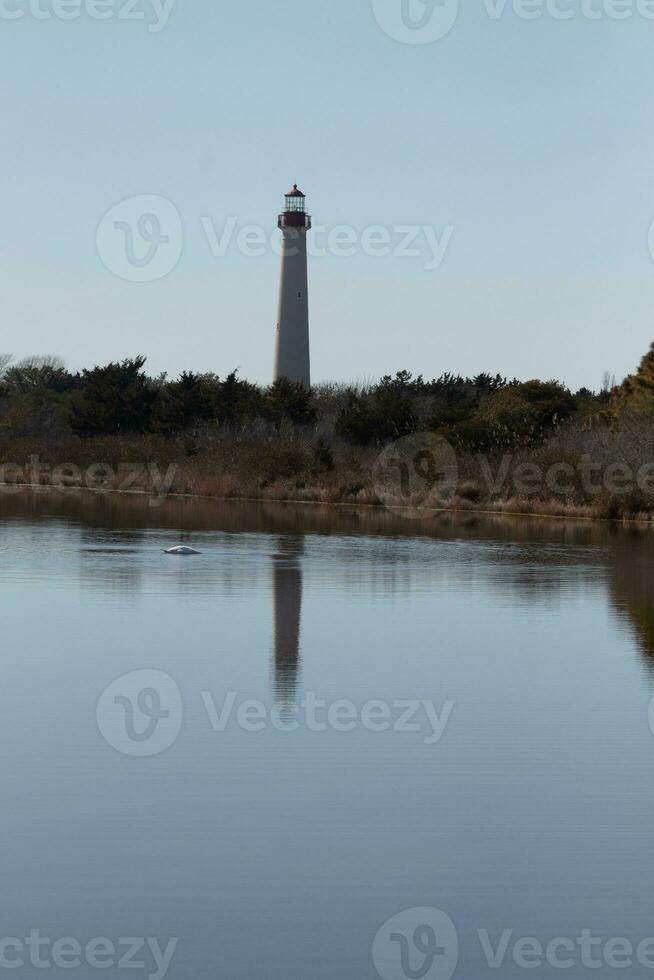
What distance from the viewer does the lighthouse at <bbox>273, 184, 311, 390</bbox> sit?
66500 mm

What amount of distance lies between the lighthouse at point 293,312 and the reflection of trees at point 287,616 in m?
36.5

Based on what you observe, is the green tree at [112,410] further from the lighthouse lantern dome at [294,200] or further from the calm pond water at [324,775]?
the calm pond water at [324,775]

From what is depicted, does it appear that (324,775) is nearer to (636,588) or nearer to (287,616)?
(287,616)

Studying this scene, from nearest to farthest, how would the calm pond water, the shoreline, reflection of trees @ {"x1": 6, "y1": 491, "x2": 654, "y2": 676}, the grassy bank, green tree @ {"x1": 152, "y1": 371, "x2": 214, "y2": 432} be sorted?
1. the calm pond water
2. reflection of trees @ {"x1": 6, "y1": 491, "x2": 654, "y2": 676}
3. the shoreline
4. the grassy bank
5. green tree @ {"x1": 152, "y1": 371, "x2": 214, "y2": 432}

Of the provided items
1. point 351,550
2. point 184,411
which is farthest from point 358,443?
point 351,550

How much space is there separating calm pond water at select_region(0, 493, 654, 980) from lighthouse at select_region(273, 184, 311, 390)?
45049 millimetres

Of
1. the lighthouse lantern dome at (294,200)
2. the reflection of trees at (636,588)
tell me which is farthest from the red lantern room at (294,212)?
the reflection of trees at (636,588)

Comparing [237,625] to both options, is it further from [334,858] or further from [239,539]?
[239,539]

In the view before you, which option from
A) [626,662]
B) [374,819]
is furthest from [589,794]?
[626,662]

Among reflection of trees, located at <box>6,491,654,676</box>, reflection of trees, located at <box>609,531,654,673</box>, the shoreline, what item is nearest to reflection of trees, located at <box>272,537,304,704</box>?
reflection of trees, located at <box>6,491,654,676</box>

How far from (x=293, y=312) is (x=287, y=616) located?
158ft

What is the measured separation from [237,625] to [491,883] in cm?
971

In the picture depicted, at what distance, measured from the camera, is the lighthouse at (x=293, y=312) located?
6650 cm

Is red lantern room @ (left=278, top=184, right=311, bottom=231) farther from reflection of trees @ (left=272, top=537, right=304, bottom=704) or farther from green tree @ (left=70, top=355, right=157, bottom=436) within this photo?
reflection of trees @ (left=272, top=537, right=304, bottom=704)
